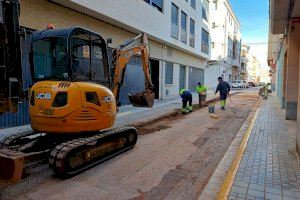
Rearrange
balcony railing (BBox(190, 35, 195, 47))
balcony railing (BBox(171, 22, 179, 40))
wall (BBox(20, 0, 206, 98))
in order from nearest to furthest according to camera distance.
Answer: wall (BBox(20, 0, 206, 98)) → balcony railing (BBox(171, 22, 179, 40)) → balcony railing (BBox(190, 35, 195, 47))

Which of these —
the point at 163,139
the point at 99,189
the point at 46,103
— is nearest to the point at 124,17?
the point at 163,139

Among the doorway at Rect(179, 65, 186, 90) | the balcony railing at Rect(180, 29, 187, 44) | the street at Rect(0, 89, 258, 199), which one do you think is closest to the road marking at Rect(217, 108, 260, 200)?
the street at Rect(0, 89, 258, 199)

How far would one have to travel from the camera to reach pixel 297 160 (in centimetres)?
684

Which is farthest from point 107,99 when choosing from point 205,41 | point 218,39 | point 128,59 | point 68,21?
point 218,39

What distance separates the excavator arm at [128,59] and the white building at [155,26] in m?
4.28

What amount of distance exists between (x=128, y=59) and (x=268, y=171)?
15.1ft

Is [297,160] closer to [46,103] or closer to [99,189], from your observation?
[99,189]

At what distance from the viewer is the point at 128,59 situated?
8766mm

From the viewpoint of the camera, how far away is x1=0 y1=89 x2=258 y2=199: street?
5.07 meters

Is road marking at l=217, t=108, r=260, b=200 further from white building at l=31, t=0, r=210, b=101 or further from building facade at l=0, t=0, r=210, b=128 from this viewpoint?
white building at l=31, t=0, r=210, b=101

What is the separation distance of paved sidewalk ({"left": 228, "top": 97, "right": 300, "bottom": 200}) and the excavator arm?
126 inches

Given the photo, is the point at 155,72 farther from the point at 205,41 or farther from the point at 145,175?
the point at 145,175

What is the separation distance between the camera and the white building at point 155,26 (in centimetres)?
1238

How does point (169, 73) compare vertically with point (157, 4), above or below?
below
